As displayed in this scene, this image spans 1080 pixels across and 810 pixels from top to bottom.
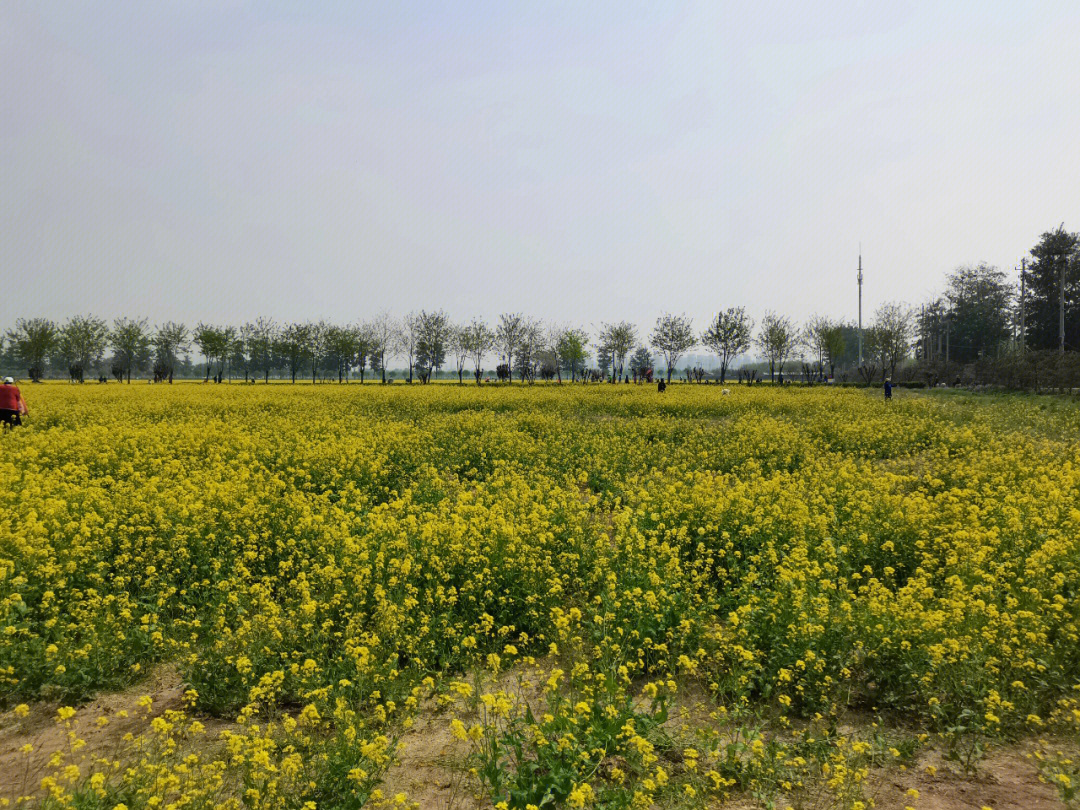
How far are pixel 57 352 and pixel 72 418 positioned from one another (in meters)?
83.6

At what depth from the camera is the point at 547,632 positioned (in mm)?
6109

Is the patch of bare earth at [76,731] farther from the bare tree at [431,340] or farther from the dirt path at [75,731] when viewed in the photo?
the bare tree at [431,340]

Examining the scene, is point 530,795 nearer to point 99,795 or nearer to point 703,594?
point 99,795

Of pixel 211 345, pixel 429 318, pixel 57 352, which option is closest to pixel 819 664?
pixel 429 318

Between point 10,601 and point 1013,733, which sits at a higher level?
point 10,601

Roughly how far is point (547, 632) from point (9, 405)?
17.2m

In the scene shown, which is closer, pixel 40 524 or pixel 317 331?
pixel 40 524

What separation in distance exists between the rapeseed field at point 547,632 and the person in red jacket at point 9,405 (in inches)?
265

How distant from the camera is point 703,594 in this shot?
7.00 m

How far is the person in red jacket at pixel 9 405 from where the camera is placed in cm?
1587

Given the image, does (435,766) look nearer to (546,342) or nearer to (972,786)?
(972,786)

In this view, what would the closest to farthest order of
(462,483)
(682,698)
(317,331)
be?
1. (682,698)
2. (462,483)
3. (317,331)

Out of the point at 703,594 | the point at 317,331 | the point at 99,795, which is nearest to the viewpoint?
the point at 99,795

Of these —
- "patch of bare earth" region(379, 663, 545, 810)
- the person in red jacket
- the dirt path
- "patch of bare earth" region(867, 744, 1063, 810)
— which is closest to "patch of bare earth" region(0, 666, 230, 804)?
the dirt path
